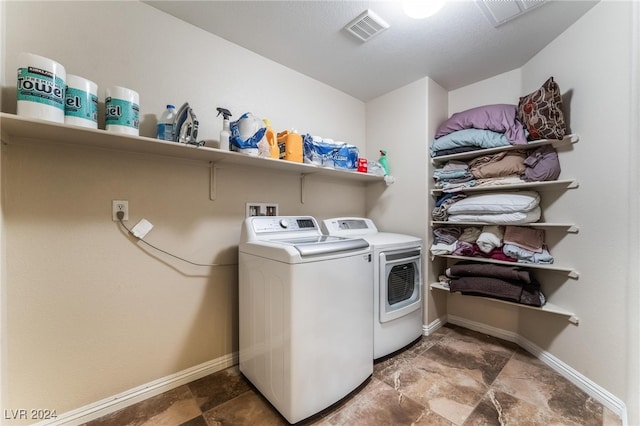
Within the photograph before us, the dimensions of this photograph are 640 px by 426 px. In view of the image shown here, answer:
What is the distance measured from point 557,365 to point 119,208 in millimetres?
2989

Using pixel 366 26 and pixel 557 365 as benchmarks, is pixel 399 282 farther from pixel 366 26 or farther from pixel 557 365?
pixel 366 26

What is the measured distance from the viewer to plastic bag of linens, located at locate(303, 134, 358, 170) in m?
1.90

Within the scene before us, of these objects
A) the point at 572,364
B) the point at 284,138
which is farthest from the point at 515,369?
the point at 284,138

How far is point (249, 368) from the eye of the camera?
5.09 ft


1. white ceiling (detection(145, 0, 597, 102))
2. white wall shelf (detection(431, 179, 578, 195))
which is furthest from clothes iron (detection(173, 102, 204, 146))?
white wall shelf (detection(431, 179, 578, 195))

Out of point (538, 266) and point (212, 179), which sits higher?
point (212, 179)

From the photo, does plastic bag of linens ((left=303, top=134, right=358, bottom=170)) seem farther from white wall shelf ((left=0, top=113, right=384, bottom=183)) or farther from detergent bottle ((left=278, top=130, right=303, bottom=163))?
white wall shelf ((left=0, top=113, right=384, bottom=183))

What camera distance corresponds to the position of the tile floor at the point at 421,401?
A: 4.25 ft

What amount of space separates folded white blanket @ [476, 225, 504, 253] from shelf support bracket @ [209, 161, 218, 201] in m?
2.10

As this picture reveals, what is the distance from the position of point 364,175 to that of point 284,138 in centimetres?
84

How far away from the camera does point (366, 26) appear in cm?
164

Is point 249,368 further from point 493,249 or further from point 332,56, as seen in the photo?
point 332,56

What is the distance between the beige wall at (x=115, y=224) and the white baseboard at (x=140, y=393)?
3 centimetres

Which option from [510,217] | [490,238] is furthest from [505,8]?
[490,238]
